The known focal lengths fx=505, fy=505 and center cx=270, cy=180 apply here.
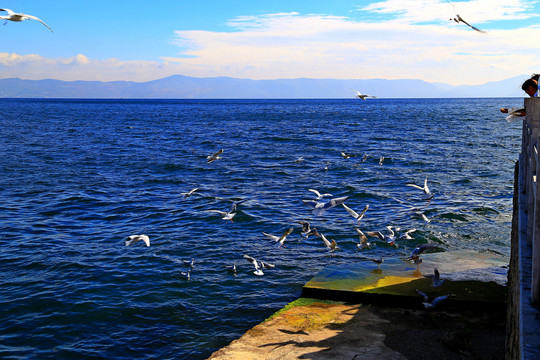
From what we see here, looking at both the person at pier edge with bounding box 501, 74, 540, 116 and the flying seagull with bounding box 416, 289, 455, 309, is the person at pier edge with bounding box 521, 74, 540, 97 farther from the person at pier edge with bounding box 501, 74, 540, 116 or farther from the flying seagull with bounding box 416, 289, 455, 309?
the flying seagull with bounding box 416, 289, 455, 309

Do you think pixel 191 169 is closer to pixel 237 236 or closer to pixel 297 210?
pixel 297 210

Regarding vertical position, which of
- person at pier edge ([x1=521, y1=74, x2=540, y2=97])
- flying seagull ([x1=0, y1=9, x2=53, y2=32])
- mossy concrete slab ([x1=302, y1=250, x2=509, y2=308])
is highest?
flying seagull ([x1=0, y1=9, x2=53, y2=32])

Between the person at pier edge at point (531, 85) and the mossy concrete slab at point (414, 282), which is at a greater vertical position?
the person at pier edge at point (531, 85)

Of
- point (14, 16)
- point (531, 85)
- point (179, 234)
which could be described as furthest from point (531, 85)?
point (179, 234)

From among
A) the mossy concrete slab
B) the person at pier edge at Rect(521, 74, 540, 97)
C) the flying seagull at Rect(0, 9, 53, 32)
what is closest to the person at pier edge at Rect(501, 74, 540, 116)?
the person at pier edge at Rect(521, 74, 540, 97)

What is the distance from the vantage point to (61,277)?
12078 mm

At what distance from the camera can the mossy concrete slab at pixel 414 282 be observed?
8.56m

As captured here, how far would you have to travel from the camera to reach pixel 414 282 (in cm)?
930

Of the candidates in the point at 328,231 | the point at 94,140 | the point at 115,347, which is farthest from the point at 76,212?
the point at 94,140

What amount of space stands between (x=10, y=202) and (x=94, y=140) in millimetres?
30466

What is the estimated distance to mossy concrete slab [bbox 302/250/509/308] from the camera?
8562 millimetres

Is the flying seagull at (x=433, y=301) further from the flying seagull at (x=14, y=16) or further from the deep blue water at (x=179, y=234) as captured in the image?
the flying seagull at (x=14, y=16)

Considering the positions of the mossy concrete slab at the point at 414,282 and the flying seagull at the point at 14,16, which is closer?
the flying seagull at the point at 14,16

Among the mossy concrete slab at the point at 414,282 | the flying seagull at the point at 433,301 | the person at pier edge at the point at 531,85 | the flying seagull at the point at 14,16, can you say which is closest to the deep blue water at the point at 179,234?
the mossy concrete slab at the point at 414,282
